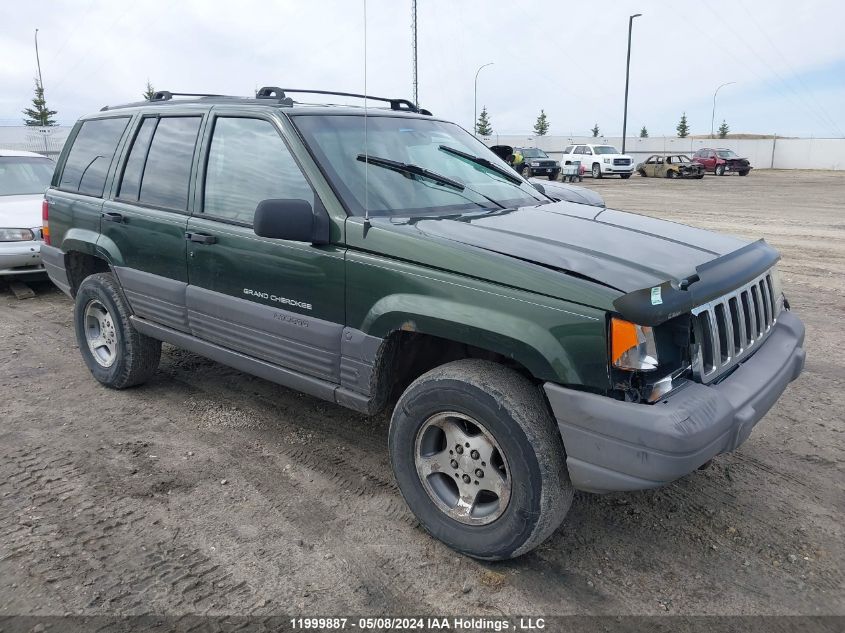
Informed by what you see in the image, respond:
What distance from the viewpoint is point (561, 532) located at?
314 cm

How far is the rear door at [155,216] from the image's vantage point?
4.07 meters

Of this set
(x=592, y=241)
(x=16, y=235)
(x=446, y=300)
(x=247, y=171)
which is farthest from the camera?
(x=16, y=235)

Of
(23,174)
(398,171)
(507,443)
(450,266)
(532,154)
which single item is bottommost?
(507,443)

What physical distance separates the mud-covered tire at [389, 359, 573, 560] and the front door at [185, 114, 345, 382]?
661 millimetres

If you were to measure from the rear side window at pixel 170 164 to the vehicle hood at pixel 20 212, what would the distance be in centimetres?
457

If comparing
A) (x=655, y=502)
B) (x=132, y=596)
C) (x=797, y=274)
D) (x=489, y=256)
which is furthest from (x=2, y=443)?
(x=797, y=274)

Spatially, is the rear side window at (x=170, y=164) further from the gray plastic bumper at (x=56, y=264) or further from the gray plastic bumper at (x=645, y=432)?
the gray plastic bumper at (x=645, y=432)

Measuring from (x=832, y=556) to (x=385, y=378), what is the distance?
2.12 metres

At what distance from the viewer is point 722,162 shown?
123 ft

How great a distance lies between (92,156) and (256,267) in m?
2.26

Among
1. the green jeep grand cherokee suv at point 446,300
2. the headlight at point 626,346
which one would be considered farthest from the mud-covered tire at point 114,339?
the headlight at point 626,346

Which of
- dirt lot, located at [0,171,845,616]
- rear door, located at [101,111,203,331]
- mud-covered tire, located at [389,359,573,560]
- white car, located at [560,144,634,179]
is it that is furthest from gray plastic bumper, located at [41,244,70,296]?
white car, located at [560,144,634,179]

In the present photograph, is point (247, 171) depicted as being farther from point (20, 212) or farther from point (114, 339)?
point (20, 212)

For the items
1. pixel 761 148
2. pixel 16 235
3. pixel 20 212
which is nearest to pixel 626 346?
pixel 16 235
